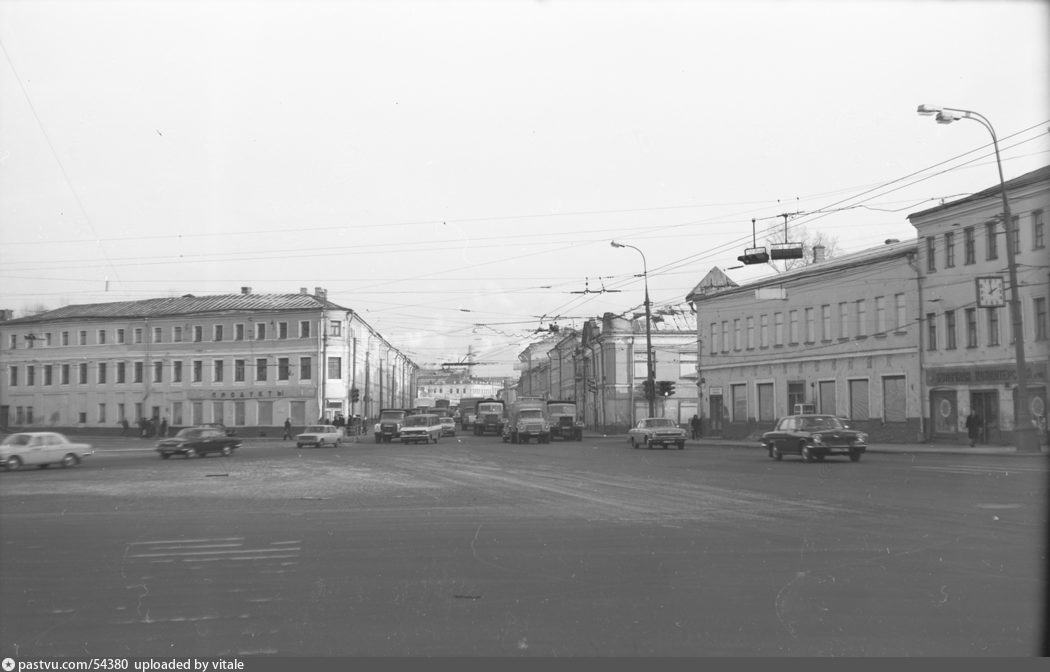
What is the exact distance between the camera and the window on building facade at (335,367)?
7525 centimetres

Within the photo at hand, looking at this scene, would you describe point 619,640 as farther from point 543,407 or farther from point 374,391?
point 374,391

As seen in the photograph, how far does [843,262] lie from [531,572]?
4596 centimetres

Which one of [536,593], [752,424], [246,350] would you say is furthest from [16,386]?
[246,350]

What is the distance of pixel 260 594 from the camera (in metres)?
8.02

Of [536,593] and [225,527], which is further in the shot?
[225,527]

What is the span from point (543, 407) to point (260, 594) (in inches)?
1948

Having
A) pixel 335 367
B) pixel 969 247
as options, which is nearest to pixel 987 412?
pixel 969 247

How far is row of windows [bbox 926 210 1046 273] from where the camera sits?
36031mm

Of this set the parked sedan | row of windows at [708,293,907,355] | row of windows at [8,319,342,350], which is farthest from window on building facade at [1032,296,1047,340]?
row of windows at [8,319,342,350]

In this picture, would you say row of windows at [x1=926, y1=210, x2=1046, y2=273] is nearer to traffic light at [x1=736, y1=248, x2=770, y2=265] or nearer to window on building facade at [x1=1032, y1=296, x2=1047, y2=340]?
window on building facade at [x1=1032, y1=296, x2=1047, y2=340]

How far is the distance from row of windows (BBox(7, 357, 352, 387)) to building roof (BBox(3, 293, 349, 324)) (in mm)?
1472

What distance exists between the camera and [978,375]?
4009 cm

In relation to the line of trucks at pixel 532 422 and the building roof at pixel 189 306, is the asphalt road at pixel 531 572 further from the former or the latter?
the line of trucks at pixel 532 422

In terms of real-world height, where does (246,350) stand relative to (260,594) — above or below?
above
